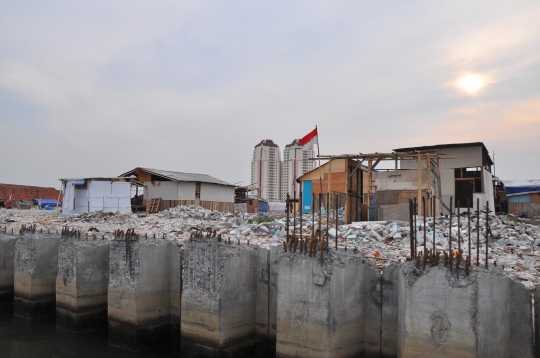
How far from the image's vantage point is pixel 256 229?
38.8ft

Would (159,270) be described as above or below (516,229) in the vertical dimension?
below

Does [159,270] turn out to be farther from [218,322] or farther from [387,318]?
[387,318]

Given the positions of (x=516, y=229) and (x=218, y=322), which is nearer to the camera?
(x=218, y=322)

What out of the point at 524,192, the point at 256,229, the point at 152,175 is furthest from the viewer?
the point at 152,175

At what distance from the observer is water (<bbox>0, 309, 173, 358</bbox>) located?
7.57 metres

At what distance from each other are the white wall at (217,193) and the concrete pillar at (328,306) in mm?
21825

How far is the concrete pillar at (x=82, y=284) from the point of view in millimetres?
8305

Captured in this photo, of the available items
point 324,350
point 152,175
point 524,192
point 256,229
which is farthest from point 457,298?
point 152,175

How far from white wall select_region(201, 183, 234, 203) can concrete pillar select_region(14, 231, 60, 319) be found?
1709 cm

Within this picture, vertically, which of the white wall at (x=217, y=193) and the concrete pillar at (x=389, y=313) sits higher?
the white wall at (x=217, y=193)

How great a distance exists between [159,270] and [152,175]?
19.9 meters

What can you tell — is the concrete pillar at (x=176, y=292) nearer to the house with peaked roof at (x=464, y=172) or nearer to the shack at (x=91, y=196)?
the house with peaked roof at (x=464, y=172)

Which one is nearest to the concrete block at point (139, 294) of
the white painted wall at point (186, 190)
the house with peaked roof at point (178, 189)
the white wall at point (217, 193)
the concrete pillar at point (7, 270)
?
the concrete pillar at point (7, 270)

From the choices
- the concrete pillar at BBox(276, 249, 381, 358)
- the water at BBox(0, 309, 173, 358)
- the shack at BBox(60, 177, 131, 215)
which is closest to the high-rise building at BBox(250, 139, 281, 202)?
the shack at BBox(60, 177, 131, 215)
